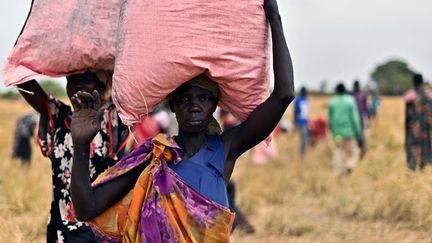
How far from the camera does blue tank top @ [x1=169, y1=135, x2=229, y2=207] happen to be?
2.08m

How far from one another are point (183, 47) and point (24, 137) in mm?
6969

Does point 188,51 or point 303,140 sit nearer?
point 188,51

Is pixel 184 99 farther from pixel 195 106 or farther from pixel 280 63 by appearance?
pixel 280 63

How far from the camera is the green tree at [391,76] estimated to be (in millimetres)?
59500

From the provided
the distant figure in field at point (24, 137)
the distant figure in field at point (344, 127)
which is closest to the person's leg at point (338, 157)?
the distant figure in field at point (344, 127)

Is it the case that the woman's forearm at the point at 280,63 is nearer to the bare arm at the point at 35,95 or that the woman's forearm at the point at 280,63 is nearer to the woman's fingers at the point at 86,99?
the woman's fingers at the point at 86,99

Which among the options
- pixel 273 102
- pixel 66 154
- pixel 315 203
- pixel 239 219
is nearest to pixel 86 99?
pixel 273 102

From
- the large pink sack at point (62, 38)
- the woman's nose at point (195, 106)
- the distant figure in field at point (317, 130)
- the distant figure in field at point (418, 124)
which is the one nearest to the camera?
the woman's nose at point (195, 106)

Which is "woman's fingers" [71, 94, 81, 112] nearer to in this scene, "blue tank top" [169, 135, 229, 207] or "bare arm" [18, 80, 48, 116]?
"blue tank top" [169, 135, 229, 207]

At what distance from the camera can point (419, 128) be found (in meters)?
7.66

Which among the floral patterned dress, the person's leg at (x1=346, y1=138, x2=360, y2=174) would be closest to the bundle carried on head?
the floral patterned dress

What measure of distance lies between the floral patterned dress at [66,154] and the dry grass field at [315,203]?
2.74 ft

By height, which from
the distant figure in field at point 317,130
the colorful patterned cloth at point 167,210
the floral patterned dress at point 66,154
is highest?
the colorful patterned cloth at point 167,210

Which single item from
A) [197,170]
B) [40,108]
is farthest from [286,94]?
[40,108]
